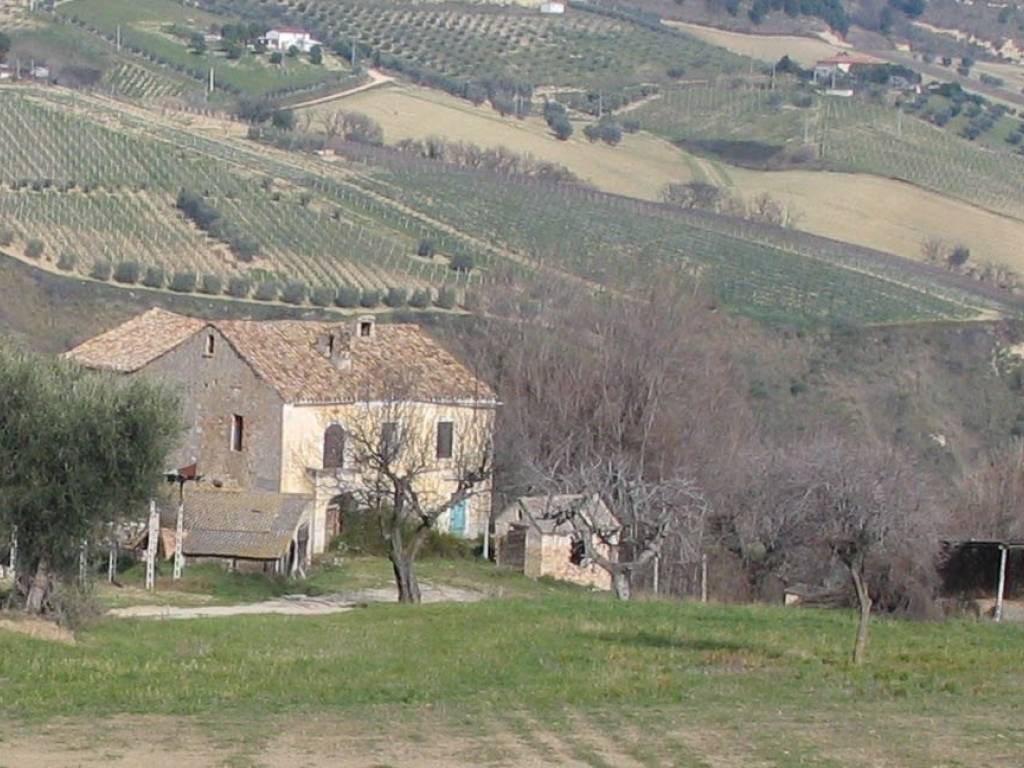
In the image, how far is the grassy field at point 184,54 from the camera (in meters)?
132

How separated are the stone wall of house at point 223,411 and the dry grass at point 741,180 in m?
63.2

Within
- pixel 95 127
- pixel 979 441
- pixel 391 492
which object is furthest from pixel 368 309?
Answer: pixel 391 492

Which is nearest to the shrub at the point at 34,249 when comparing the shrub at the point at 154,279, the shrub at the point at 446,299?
the shrub at the point at 154,279

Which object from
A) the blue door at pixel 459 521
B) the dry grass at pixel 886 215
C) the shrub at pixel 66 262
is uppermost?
the dry grass at pixel 886 215

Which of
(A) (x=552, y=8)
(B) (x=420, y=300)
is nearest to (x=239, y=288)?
(B) (x=420, y=300)

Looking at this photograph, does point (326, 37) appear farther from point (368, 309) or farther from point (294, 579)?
point (294, 579)

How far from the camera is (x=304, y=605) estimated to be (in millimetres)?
35875

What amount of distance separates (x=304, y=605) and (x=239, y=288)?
126ft

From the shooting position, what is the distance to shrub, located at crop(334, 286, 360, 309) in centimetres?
7288

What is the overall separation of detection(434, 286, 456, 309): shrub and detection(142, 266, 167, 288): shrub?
8592mm

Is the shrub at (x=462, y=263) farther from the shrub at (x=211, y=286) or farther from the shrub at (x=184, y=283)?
the shrub at (x=184, y=283)

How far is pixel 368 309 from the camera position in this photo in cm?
7212

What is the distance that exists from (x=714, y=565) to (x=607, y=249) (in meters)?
42.7

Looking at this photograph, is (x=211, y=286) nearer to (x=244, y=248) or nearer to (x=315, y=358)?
(x=244, y=248)
